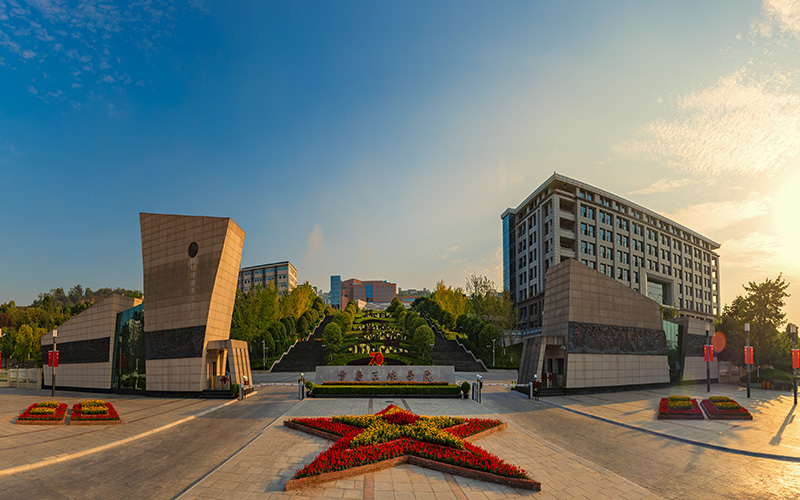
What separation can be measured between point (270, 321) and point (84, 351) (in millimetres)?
27591

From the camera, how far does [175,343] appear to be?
25.6m

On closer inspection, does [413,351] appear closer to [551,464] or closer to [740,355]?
[740,355]

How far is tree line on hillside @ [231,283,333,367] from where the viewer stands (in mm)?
47409

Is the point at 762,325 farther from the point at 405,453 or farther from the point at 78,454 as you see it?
the point at 78,454

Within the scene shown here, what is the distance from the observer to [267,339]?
4631 cm

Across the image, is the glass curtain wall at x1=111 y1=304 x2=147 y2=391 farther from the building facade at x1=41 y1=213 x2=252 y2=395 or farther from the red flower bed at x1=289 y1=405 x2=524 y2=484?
the red flower bed at x1=289 y1=405 x2=524 y2=484

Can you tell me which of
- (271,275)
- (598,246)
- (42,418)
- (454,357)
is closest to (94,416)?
(42,418)

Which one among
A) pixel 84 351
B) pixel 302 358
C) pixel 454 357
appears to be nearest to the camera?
pixel 84 351

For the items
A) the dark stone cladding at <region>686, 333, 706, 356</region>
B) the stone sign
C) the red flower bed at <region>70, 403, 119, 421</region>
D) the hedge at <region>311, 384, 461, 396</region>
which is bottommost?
the hedge at <region>311, 384, 461, 396</region>

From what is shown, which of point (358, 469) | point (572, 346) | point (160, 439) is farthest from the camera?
point (572, 346)

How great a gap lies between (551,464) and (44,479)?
13.1 m

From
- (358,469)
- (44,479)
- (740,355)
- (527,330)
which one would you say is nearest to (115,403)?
(44,479)

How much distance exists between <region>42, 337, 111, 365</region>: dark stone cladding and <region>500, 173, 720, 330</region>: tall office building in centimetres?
4650

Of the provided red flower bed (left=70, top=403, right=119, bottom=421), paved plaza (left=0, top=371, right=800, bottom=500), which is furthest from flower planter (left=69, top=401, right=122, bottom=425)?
paved plaza (left=0, top=371, right=800, bottom=500)
